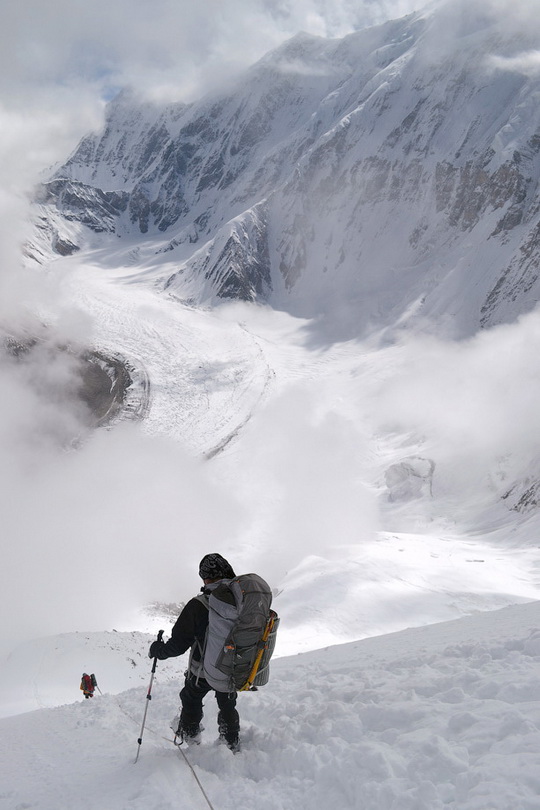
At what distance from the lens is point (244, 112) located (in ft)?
571

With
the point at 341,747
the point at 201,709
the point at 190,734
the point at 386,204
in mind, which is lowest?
the point at 190,734

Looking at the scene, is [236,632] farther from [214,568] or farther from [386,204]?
[386,204]

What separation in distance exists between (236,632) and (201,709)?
1.10m

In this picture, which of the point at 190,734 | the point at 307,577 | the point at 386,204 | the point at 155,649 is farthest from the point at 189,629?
the point at 386,204

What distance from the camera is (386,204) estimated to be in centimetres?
10781

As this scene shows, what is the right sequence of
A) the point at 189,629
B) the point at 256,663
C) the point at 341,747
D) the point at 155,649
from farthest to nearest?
the point at 155,649
the point at 189,629
the point at 256,663
the point at 341,747

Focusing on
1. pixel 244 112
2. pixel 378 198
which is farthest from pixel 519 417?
pixel 244 112

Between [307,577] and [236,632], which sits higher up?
[236,632]

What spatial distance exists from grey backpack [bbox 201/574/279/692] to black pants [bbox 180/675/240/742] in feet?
0.95

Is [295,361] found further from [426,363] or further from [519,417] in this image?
[519,417]

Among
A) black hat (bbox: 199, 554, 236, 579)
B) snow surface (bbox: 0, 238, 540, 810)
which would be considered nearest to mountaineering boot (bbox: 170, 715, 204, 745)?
snow surface (bbox: 0, 238, 540, 810)

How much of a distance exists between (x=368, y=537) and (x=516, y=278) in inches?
2126

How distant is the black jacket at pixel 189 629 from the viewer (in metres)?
4.99

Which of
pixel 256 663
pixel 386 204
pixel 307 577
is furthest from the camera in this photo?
pixel 386 204
